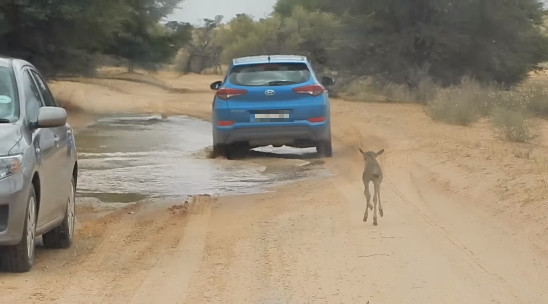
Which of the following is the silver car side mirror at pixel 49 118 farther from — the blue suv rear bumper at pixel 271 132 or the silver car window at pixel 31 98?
the blue suv rear bumper at pixel 271 132

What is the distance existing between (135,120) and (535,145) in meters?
13.2

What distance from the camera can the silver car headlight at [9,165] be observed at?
749cm

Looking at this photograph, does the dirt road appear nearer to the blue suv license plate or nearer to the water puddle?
the water puddle

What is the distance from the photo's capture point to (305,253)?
8727 mm

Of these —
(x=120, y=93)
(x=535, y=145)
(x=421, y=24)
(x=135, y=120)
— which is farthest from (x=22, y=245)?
(x=120, y=93)

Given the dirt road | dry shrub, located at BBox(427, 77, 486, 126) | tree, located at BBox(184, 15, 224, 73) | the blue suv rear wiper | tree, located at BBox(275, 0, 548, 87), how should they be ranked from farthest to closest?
1. tree, located at BBox(184, 15, 224, 73)
2. tree, located at BBox(275, 0, 548, 87)
3. dry shrub, located at BBox(427, 77, 486, 126)
4. the blue suv rear wiper
5. the dirt road

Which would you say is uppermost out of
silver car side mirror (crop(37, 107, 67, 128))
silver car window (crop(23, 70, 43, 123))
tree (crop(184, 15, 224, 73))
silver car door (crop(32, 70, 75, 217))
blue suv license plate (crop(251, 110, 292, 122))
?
silver car window (crop(23, 70, 43, 123))

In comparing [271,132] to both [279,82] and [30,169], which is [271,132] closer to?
[279,82]

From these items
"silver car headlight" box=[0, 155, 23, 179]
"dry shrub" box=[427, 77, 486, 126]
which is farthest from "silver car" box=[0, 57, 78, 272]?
"dry shrub" box=[427, 77, 486, 126]

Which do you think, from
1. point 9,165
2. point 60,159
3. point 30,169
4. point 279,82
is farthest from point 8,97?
point 279,82

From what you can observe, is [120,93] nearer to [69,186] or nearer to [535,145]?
[535,145]

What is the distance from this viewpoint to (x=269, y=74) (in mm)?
16703

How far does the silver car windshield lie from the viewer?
8.26 metres

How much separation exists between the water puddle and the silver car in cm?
351
